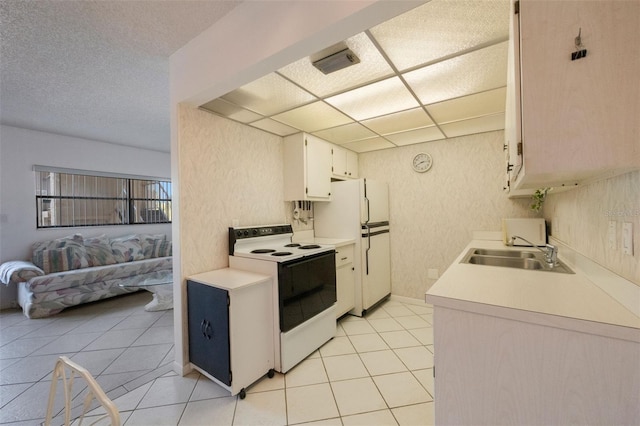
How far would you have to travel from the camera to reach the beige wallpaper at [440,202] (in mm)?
3125

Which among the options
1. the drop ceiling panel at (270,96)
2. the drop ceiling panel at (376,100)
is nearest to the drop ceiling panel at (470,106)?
the drop ceiling panel at (376,100)

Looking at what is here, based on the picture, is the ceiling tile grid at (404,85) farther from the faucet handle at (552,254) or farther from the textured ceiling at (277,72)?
the faucet handle at (552,254)

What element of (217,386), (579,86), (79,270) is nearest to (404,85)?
(579,86)

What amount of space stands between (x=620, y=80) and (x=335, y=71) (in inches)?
54.9

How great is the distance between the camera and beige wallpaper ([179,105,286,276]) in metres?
2.14

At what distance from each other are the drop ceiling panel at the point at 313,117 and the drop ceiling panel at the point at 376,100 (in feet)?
0.36

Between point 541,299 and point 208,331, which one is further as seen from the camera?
point 208,331

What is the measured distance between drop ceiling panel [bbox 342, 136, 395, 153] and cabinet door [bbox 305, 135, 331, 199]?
44cm

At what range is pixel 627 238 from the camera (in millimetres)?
938

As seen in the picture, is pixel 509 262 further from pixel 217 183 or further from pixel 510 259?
pixel 217 183

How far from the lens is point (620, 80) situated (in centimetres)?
79

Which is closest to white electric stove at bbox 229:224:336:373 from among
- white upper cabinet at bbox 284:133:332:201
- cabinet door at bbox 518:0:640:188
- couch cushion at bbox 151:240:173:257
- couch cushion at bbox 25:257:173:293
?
white upper cabinet at bbox 284:133:332:201

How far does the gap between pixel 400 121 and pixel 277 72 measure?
151cm

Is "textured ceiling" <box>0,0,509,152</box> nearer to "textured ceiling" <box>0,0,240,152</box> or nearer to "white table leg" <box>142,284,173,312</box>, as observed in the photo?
"textured ceiling" <box>0,0,240,152</box>
